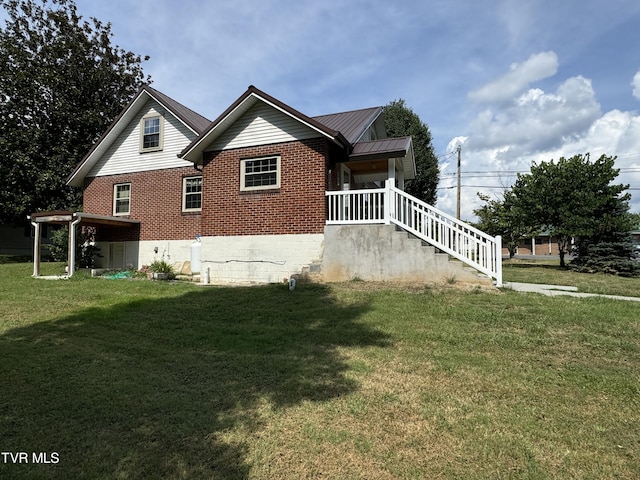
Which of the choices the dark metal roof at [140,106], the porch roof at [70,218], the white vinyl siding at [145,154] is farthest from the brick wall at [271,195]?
the porch roof at [70,218]

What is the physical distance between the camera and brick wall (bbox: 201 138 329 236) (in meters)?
10.5

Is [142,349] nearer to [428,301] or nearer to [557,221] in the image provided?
[428,301]

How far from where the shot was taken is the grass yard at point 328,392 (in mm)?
2543

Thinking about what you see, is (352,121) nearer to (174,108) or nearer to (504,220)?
(174,108)

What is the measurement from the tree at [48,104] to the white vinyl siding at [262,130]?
1321 cm

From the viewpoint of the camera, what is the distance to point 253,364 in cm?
442

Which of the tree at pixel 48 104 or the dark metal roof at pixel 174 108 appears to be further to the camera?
the tree at pixel 48 104

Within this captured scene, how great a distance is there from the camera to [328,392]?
3617 millimetres

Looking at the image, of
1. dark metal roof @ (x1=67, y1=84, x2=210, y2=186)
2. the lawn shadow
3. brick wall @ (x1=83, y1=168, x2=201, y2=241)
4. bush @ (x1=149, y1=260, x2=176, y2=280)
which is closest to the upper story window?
dark metal roof @ (x1=67, y1=84, x2=210, y2=186)

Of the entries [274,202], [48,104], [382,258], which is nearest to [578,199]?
[382,258]

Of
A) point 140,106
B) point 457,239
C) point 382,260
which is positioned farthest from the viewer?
point 140,106

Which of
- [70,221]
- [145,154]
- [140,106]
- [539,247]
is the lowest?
[539,247]

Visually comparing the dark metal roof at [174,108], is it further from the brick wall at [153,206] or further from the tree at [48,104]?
the tree at [48,104]

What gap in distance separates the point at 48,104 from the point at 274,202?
708 inches
